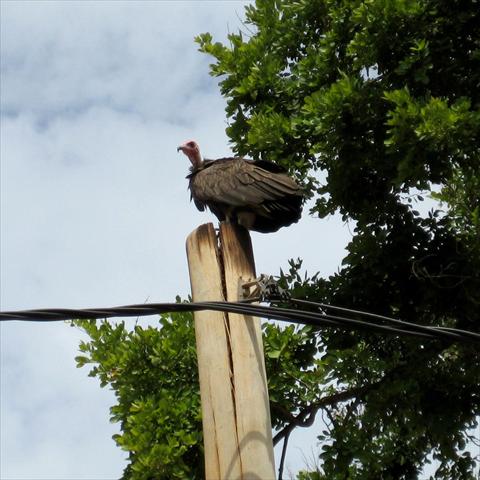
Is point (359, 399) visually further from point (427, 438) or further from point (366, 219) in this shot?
point (366, 219)

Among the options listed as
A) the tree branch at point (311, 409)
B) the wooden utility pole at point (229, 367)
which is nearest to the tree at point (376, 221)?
the tree branch at point (311, 409)

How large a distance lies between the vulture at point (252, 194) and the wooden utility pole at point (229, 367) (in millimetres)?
721

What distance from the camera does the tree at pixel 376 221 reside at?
6.84 m

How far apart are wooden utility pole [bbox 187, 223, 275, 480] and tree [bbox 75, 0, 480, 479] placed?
213cm

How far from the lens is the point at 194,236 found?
4598 millimetres

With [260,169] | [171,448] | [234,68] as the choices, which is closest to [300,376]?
[171,448]

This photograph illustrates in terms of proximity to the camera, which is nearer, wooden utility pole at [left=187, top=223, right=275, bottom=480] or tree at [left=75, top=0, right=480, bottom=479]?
wooden utility pole at [left=187, top=223, right=275, bottom=480]

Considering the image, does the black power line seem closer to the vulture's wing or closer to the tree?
the vulture's wing

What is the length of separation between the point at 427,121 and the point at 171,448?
8.22ft

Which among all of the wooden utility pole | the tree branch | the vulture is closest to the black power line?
the wooden utility pole

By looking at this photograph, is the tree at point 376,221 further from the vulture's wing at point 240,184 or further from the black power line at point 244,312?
the black power line at point 244,312

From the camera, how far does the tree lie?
269 inches

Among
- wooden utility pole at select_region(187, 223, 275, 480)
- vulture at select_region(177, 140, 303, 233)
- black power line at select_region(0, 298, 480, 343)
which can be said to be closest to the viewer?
black power line at select_region(0, 298, 480, 343)

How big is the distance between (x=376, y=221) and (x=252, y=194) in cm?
238
